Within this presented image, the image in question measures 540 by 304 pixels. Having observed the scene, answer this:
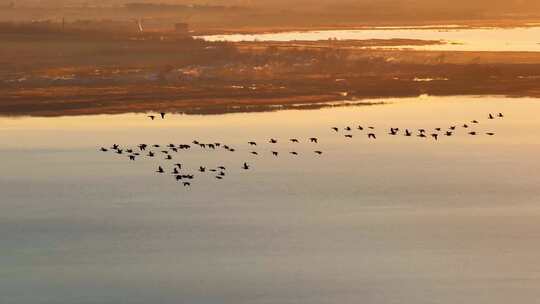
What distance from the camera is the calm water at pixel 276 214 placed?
5572 cm

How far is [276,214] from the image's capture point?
231ft

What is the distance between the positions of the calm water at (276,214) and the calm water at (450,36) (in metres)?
27.5

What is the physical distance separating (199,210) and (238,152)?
674 inches

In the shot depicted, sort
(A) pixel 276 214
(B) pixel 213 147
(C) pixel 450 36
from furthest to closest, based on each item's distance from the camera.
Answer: (C) pixel 450 36 → (B) pixel 213 147 → (A) pixel 276 214

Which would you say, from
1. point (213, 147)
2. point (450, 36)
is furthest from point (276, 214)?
point (450, 36)

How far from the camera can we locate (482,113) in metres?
106

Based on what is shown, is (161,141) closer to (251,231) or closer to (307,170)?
(307,170)

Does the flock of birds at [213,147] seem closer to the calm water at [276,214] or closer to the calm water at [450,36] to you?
the calm water at [276,214]

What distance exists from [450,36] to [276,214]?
76953 millimetres

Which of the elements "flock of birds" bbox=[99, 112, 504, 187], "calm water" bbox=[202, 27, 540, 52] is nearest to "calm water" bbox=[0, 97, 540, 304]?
"flock of birds" bbox=[99, 112, 504, 187]

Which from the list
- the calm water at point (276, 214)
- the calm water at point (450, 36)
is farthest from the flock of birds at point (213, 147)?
the calm water at point (450, 36)

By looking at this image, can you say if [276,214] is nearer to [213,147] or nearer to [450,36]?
[213,147]

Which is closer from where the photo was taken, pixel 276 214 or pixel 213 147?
pixel 276 214

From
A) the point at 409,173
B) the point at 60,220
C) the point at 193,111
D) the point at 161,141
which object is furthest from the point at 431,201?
the point at 193,111
